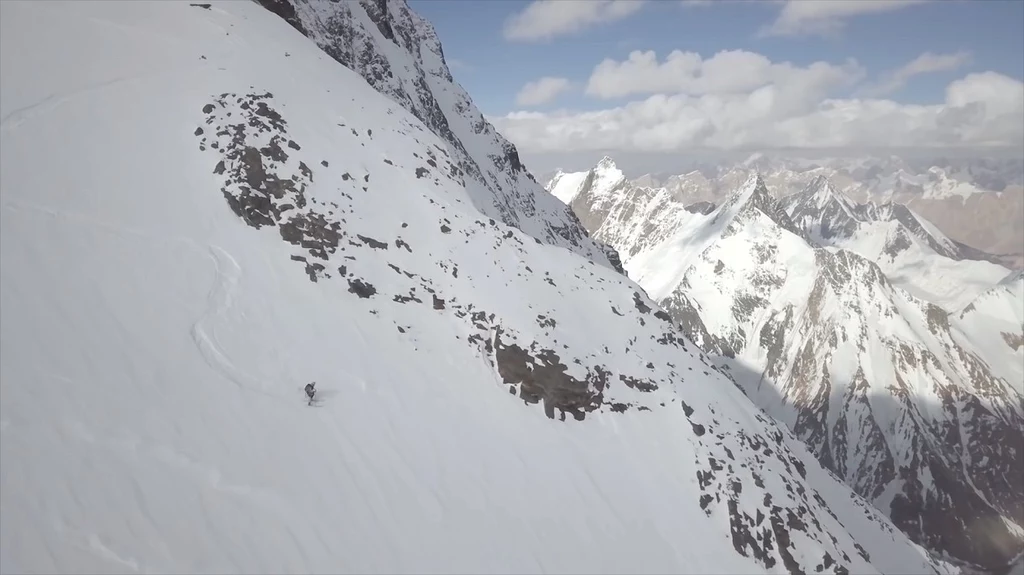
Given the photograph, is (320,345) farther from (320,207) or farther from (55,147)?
(55,147)

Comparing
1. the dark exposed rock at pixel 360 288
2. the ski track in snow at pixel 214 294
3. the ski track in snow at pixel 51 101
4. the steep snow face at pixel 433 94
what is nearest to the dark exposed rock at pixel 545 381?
the dark exposed rock at pixel 360 288

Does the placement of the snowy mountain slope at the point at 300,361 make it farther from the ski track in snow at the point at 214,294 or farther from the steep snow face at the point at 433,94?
the steep snow face at the point at 433,94

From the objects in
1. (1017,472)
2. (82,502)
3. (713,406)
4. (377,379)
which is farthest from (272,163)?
(1017,472)

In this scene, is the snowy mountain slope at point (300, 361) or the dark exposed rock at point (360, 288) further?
the dark exposed rock at point (360, 288)

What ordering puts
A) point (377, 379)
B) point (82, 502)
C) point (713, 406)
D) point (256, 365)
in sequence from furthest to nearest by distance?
point (713, 406) → point (377, 379) → point (256, 365) → point (82, 502)

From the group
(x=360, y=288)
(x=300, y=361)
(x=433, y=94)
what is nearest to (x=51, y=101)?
(x=360, y=288)

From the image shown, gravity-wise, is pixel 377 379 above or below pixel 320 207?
below

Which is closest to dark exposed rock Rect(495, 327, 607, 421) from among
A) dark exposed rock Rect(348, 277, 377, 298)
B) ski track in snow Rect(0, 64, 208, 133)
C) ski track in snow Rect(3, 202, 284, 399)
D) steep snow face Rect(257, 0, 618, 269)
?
dark exposed rock Rect(348, 277, 377, 298)

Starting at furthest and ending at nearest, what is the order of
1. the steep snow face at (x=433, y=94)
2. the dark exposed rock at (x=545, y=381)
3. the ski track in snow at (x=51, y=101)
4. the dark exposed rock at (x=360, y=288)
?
the steep snow face at (x=433, y=94)
the dark exposed rock at (x=545, y=381)
the dark exposed rock at (x=360, y=288)
the ski track in snow at (x=51, y=101)
